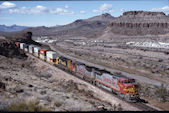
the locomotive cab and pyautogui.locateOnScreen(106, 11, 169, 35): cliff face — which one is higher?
pyautogui.locateOnScreen(106, 11, 169, 35): cliff face

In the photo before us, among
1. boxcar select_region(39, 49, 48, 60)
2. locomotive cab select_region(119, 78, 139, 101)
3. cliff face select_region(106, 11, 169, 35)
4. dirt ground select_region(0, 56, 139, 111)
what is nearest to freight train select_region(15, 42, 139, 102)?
locomotive cab select_region(119, 78, 139, 101)

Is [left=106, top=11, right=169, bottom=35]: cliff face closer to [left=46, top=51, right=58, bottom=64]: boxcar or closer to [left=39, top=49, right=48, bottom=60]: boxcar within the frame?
[left=39, top=49, right=48, bottom=60]: boxcar

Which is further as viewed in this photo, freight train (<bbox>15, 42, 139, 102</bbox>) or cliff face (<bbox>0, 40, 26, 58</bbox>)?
cliff face (<bbox>0, 40, 26, 58</bbox>)

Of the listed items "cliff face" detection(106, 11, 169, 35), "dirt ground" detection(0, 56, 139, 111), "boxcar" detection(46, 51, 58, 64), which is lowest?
"dirt ground" detection(0, 56, 139, 111)

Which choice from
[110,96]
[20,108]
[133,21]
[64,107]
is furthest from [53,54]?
[133,21]

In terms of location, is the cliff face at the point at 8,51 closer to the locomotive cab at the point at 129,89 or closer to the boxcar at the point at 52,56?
the boxcar at the point at 52,56

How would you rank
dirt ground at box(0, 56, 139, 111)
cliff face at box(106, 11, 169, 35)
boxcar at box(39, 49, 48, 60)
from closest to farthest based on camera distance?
1. dirt ground at box(0, 56, 139, 111)
2. boxcar at box(39, 49, 48, 60)
3. cliff face at box(106, 11, 169, 35)

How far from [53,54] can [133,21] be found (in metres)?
148

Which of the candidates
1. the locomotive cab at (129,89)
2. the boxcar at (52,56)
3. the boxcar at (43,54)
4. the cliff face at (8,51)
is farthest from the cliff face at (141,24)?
the locomotive cab at (129,89)

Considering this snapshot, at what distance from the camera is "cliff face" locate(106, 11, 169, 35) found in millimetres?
157000

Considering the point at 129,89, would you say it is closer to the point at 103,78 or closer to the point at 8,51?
the point at 103,78

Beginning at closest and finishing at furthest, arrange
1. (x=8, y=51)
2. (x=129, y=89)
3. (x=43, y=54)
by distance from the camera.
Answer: (x=129, y=89) < (x=43, y=54) < (x=8, y=51)

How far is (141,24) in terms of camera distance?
167125 millimetres

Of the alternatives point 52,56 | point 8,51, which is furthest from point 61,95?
point 8,51
